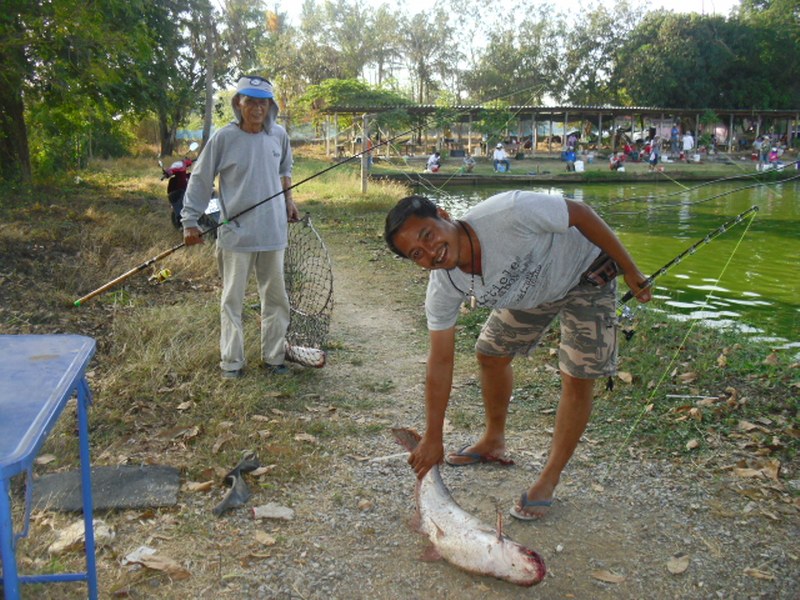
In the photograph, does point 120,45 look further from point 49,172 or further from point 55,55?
point 49,172

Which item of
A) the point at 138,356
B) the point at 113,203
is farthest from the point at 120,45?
the point at 138,356

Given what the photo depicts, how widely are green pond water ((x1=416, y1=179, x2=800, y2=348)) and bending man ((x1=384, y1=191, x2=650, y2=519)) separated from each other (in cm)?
172

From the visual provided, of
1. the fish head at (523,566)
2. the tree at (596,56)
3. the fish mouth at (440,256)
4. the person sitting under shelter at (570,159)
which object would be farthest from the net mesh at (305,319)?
the tree at (596,56)

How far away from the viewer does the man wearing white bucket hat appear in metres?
4.52

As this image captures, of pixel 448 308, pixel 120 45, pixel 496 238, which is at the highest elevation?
pixel 120 45

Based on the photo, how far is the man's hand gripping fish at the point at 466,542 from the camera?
8.78 ft

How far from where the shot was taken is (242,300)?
186 inches

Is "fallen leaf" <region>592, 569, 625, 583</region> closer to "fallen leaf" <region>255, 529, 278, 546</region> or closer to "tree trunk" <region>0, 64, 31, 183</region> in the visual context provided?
"fallen leaf" <region>255, 529, 278, 546</region>

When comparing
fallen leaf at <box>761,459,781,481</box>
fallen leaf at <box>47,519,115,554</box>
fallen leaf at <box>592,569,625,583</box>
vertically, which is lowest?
fallen leaf at <box>592,569,625,583</box>

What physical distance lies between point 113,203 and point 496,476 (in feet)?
39.7

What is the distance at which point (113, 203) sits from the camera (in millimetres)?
13719

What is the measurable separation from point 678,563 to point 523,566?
68 cm

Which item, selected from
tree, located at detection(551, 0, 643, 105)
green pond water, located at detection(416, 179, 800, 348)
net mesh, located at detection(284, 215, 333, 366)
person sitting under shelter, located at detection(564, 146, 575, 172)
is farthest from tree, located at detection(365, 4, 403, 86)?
net mesh, located at detection(284, 215, 333, 366)

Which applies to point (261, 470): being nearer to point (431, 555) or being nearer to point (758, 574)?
point (431, 555)
